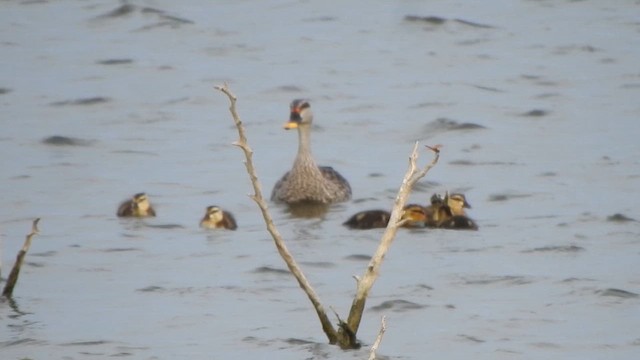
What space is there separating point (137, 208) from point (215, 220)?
732 millimetres

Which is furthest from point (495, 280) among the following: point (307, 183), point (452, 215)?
point (307, 183)

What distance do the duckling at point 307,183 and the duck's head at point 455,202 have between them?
161cm

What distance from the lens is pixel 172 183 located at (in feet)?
50.3

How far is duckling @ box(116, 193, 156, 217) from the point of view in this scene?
1358 centimetres

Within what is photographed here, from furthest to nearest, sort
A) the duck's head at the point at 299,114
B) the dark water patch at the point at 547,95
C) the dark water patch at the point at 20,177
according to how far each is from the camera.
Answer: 1. the dark water patch at the point at 547,95
2. the duck's head at the point at 299,114
3. the dark water patch at the point at 20,177

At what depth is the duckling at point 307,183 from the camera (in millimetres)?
15055

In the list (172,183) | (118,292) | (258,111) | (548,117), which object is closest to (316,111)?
(258,111)

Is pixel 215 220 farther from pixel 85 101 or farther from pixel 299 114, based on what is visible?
pixel 85 101

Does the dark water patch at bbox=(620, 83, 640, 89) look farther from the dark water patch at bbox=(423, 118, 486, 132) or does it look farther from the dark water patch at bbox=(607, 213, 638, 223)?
the dark water patch at bbox=(607, 213, 638, 223)

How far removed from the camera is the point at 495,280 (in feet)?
37.2

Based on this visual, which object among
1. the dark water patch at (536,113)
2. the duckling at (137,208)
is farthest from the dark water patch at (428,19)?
the duckling at (137,208)

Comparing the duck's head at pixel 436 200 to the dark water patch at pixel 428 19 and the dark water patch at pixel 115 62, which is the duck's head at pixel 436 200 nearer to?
the dark water patch at pixel 115 62

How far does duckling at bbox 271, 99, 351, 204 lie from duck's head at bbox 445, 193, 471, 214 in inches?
63.6

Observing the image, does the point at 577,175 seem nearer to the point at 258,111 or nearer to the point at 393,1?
the point at 258,111
